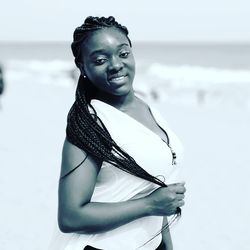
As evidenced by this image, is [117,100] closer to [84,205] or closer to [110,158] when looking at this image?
[110,158]

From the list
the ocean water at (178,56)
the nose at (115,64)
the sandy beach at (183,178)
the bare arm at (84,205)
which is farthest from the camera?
the ocean water at (178,56)

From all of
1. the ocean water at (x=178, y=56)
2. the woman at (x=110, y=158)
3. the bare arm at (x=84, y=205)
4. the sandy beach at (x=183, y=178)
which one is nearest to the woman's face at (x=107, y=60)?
the woman at (x=110, y=158)

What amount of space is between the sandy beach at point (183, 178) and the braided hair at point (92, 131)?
7.86 feet

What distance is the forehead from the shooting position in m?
1.76

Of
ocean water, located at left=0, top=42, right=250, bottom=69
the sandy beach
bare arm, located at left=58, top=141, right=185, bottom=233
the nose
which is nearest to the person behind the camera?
bare arm, located at left=58, top=141, right=185, bottom=233

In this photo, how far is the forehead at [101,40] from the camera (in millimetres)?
1761

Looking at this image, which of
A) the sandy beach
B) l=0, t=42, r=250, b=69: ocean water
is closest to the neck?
the sandy beach

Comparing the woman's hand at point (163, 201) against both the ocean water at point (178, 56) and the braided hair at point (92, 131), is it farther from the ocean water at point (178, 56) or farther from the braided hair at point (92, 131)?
the ocean water at point (178, 56)

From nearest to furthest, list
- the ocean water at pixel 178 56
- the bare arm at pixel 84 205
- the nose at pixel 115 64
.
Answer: the bare arm at pixel 84 205
the nose at pixel 115 64
the ocean water at pixel 178 56

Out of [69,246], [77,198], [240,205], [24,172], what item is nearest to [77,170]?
[77,198]

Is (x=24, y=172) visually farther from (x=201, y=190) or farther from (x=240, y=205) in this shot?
(x=240, y=205)

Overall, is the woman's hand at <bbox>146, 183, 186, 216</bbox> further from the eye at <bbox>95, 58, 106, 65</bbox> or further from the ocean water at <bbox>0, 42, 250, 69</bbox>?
the ocean water at <bbox>0, 42, 250, 69</bbox>

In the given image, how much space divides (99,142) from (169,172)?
0.27 m

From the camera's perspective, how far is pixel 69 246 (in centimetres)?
181
